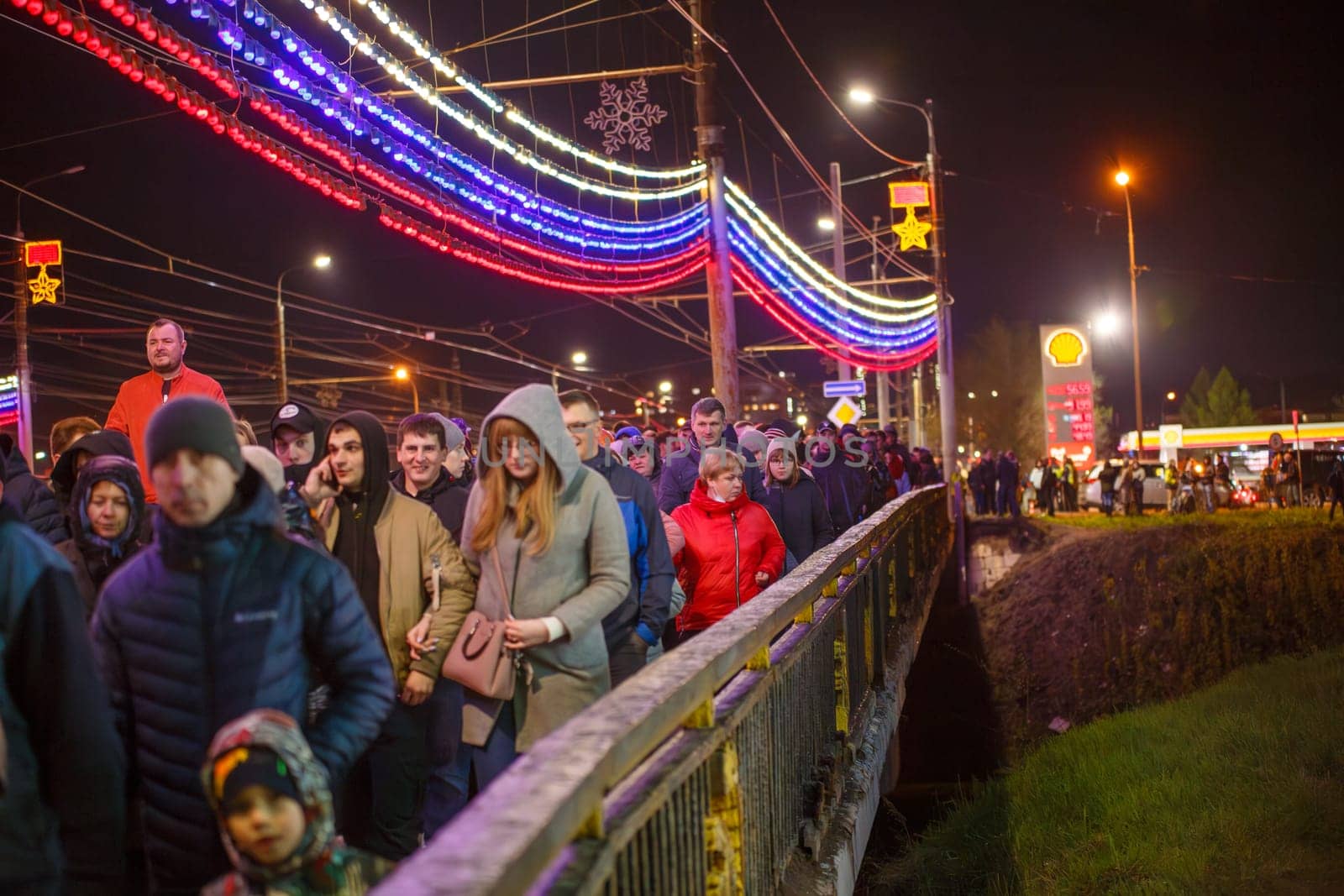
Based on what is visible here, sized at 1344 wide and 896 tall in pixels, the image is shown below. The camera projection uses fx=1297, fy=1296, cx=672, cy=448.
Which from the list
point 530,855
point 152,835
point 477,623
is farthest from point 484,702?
point 530,855

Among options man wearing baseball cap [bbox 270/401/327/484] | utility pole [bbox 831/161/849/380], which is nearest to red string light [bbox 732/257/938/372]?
utility pole [bbox 831/161/849/380]

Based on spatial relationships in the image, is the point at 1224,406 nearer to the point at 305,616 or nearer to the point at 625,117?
the point at 625,117

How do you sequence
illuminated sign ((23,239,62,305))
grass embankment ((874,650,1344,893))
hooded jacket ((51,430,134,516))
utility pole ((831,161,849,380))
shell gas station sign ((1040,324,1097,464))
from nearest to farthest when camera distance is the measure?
hooded jacket ((51,430,134,516)) < grass embankment ((874,650,1344,893)) < illuminated sign ((23,239,62,305)) < utility pole ((831,161,849,380)) < shell gas station sign ((1040,324,1097,464))

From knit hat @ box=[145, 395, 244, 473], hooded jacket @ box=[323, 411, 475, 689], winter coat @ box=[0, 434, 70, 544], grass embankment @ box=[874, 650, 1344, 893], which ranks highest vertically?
knit hat @ box=[145, 395, 244, 473]

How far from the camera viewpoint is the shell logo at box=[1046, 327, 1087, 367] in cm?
4559

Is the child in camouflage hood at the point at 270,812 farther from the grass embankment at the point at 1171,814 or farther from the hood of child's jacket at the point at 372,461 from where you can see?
the grass embankment at the point at 1171,814

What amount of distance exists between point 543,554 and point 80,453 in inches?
106

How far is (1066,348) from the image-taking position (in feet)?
150

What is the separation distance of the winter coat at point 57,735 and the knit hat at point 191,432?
37cm

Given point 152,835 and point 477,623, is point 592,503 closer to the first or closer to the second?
point 477,623

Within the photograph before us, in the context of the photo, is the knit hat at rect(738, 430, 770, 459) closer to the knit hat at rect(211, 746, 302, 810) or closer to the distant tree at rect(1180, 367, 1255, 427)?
the knit hat at rect(211, 746, 302, 810)

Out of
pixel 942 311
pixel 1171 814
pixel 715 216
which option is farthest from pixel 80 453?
pixel 942 311

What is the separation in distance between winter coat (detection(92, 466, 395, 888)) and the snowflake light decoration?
551 inches

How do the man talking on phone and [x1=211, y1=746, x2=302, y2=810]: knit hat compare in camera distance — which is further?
the man talking on phone
